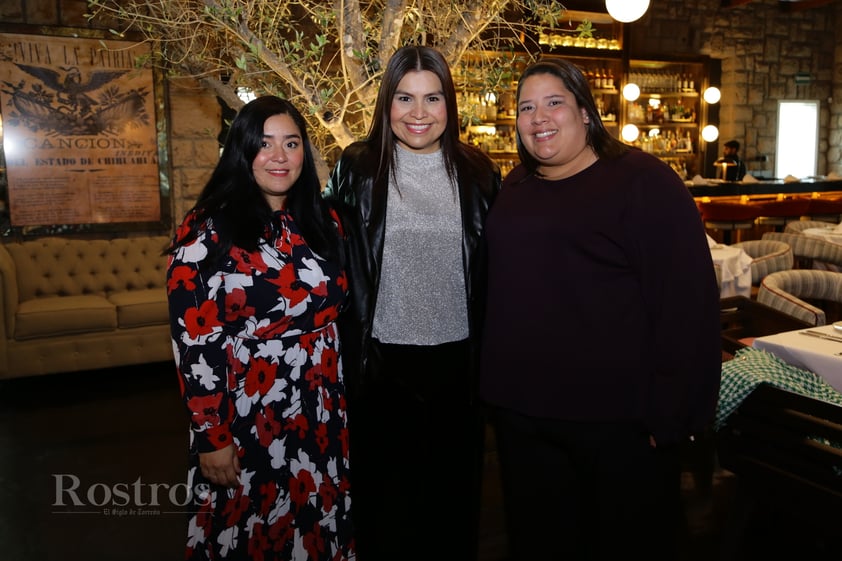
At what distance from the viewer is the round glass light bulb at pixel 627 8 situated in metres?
6.32

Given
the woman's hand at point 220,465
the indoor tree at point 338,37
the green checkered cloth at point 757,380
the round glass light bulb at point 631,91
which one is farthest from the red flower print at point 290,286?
the round glass light bulb at point 631,91

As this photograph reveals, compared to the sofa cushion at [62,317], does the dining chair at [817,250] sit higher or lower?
higher

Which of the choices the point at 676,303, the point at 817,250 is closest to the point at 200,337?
the point at 676,303

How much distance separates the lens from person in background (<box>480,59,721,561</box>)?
62.3 inches

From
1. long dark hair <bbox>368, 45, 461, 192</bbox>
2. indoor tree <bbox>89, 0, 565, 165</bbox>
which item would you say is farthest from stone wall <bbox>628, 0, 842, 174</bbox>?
long dark hair <bbox>368, 45, 461, 192</bbox>

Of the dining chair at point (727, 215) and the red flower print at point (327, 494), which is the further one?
the dining chair at point (727, 215)

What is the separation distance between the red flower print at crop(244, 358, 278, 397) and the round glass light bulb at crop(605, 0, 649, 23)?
5.80 m

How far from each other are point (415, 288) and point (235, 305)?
538mm

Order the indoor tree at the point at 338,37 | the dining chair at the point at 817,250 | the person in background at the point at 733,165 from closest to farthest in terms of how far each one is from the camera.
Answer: the indoor tree at the point at 338,37, the dining chair at the point at 817,250, the person in background at the point at 733,165

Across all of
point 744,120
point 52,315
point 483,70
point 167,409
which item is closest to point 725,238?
point 744,120

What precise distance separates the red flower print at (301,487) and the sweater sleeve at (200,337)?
0.26m

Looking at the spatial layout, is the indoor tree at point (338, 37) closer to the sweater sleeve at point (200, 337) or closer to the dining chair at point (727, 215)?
the sweater sleeve at point (200, 337)

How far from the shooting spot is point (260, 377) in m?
1.81

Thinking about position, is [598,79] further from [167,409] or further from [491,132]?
[167,409]
